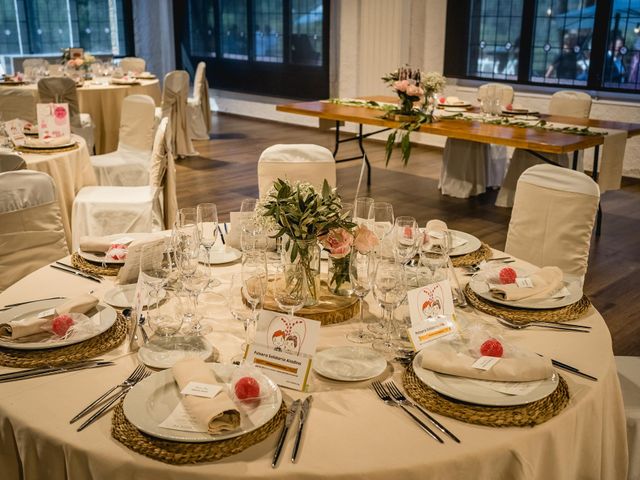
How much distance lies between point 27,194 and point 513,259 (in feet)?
6.39

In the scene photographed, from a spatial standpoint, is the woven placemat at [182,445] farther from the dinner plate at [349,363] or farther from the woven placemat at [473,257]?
the woven placemat at [473,257]

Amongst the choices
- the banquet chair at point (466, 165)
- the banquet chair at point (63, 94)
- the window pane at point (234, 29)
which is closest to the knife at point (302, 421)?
the banquet chair at point (466, 165)

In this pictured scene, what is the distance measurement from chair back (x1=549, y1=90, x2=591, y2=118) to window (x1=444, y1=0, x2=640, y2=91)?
1.23m

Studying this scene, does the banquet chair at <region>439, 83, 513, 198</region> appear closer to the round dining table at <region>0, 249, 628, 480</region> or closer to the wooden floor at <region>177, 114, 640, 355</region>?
the wooden floor at <region>177, 114, 640, 355</region>

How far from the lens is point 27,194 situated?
3.02m

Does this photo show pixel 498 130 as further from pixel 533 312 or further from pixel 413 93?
pixel 533 312

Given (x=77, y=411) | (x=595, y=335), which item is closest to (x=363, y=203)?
(x=595, y=335)

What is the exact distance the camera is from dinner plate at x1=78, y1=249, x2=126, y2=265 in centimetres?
243

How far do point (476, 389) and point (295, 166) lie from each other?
6.22 feet

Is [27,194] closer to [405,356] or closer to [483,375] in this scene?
[405,356]

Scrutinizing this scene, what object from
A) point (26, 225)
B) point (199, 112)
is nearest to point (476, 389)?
point (26, 225)

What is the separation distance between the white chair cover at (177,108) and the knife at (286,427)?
6808mm

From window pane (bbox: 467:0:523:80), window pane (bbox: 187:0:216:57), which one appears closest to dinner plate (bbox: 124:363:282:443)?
window pane (bbox: 467:0:523:80)

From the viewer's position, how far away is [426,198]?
6.61m
